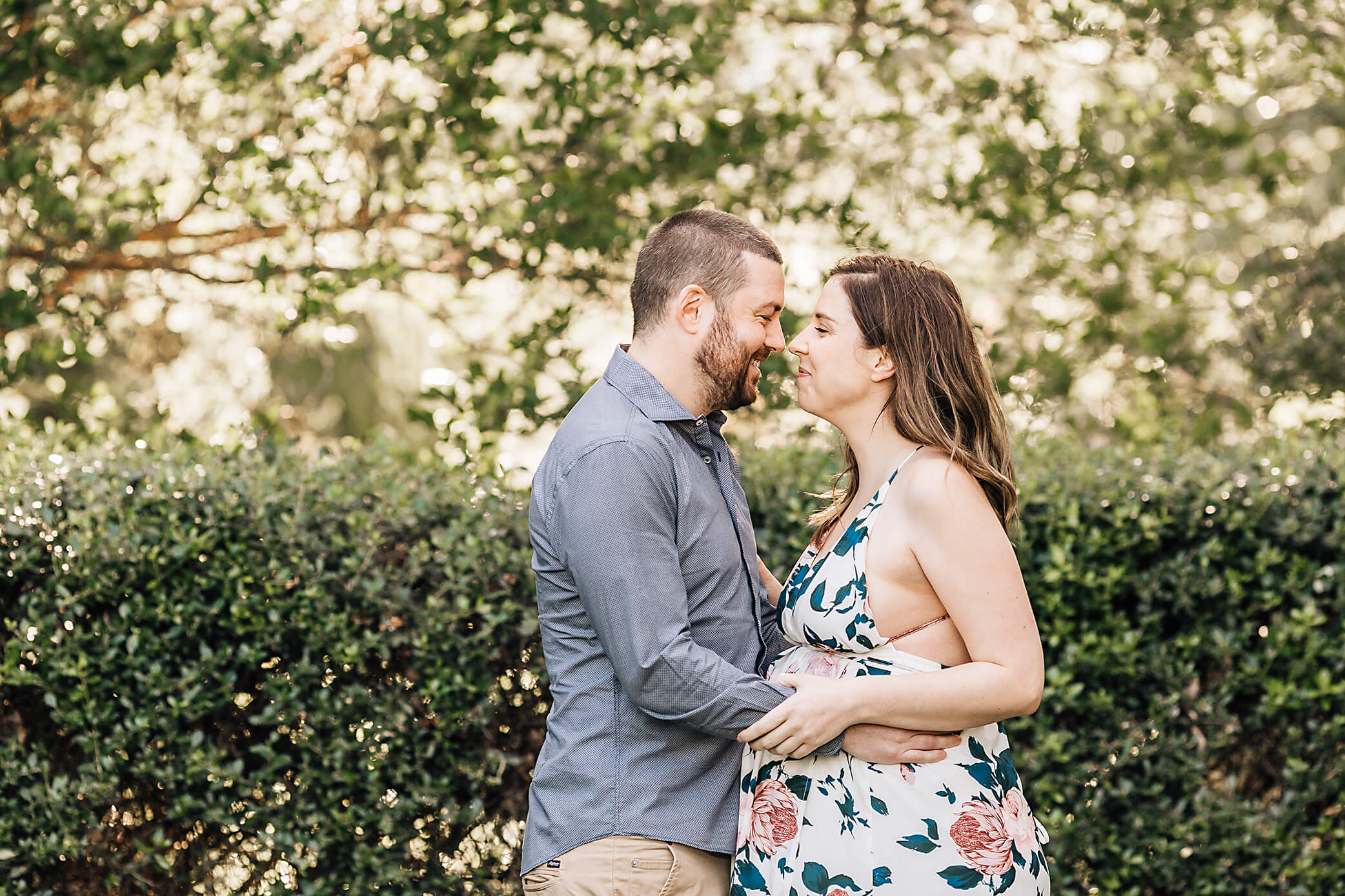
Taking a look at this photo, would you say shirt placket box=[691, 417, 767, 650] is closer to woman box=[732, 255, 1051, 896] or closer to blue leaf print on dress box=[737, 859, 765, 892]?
woman box=[732, 255, 1051, 896]

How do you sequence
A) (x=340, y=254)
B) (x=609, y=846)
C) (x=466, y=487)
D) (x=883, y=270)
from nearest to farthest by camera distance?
(x=609, y=846) < (x=883, y=270) < (x=466, y=487) < (x=340, y=254)

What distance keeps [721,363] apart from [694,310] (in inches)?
5.2

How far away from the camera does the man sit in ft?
7.34

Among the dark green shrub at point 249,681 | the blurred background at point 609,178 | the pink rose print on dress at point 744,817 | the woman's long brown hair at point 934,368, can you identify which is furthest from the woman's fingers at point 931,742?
the blurred background at point 609,178

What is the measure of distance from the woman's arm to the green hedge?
3.96ft

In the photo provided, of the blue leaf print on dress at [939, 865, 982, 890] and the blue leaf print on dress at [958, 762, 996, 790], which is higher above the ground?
the blue leaf print on dress at [958, 762, 996, 790]

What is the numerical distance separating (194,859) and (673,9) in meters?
3.98

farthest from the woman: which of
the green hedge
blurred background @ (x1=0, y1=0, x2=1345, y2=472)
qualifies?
blurred background @ (x1=0, y1=0, x2=1345, y2=472)

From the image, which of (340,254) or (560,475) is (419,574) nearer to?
(560,475)

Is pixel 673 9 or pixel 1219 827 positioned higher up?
pixel 673 9

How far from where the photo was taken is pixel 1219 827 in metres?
3.54

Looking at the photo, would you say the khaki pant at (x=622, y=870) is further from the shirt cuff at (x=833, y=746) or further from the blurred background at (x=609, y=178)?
the blurred background at (x=609, y=178)

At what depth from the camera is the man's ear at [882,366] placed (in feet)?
8.34

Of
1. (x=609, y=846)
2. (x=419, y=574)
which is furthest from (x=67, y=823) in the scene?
(x=609, y=846)
